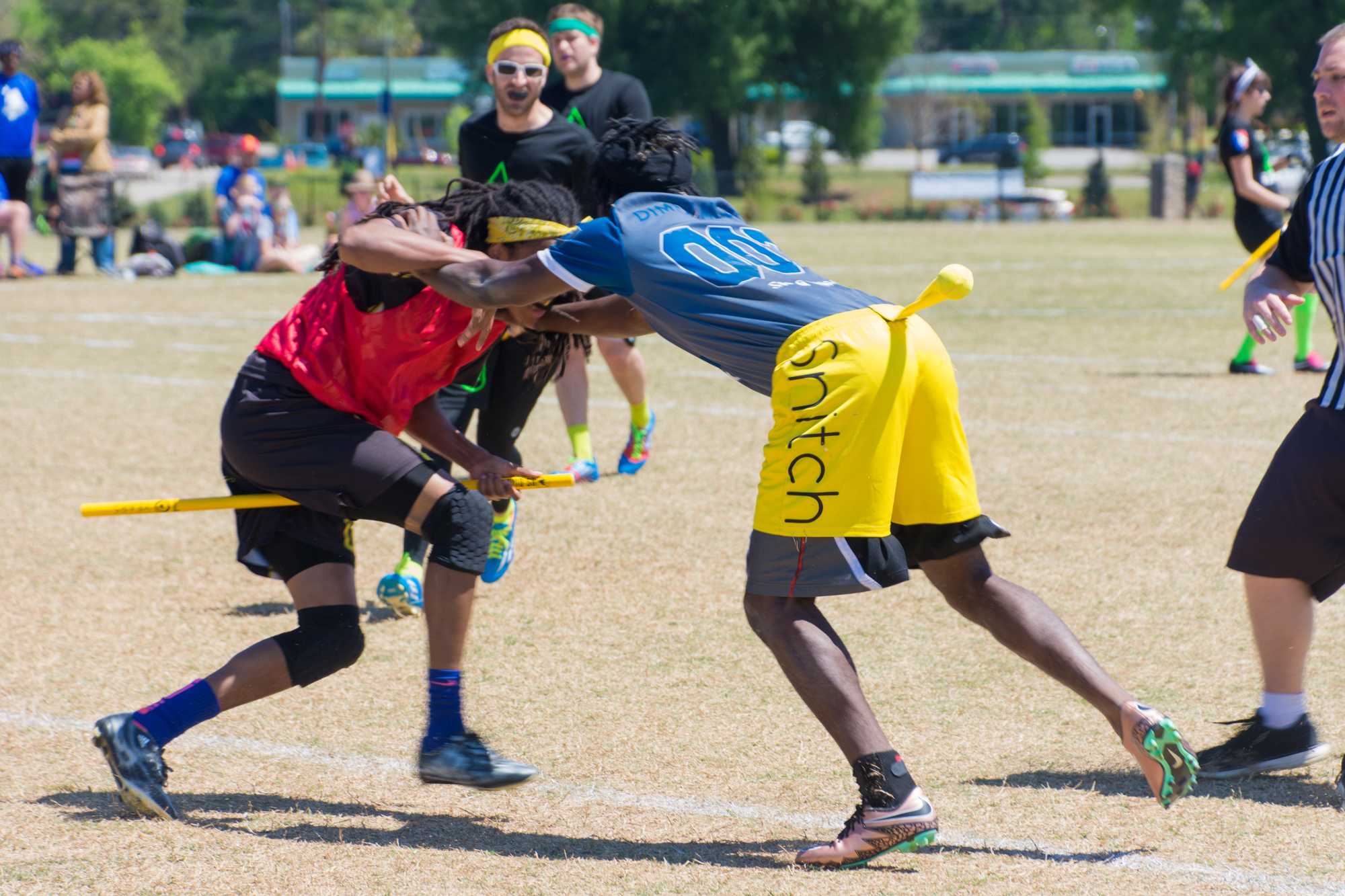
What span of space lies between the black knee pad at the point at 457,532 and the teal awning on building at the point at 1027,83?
86.8 m

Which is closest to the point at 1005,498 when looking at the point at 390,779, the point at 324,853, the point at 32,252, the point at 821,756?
the point at 821,756

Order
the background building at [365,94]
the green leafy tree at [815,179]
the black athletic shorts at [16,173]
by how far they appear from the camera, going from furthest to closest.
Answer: the background building at [365,94] → the green leafy tree at [815,179] → the black athletic shorts at [16,173]

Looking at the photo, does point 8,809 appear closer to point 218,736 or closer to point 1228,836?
point 218,736

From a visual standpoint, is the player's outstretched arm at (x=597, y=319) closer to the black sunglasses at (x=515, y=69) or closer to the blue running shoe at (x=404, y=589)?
the blue running shoe at (x=404, y=589)

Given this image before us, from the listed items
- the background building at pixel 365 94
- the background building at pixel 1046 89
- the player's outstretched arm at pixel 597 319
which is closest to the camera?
the player's outstretched arm at pixel 597 319

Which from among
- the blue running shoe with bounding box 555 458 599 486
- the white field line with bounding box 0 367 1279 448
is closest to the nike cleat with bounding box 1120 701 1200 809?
the blue running shoe with bounding box 555 458 599 486

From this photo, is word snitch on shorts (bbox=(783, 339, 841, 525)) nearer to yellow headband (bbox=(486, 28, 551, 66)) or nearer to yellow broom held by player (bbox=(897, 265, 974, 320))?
yellow broom held by player (bbox=(897, 265, 974, 320))

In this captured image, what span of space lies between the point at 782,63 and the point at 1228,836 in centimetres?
5299

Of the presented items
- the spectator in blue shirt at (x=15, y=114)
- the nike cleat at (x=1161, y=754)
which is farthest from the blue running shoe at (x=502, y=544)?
the spectator in blue shirt at (x=15, y=114)

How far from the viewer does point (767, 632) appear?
153 inches

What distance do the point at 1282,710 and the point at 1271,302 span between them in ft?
3.52

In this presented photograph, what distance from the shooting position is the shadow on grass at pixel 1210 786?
4266 millimetres

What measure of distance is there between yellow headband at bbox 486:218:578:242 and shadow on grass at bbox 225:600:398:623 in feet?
7.54

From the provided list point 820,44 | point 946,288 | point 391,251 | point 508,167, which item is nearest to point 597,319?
point 391,251
